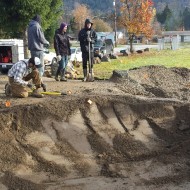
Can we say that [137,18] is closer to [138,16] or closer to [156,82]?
[138,16]

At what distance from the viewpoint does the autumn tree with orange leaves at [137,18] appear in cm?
3154

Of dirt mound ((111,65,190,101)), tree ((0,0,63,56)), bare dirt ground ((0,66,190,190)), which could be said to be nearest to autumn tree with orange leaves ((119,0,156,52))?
tree ((0,0,63,56))

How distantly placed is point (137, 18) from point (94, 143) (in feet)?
82.6

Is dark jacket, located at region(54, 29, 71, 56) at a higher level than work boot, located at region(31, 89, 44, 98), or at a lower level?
higher

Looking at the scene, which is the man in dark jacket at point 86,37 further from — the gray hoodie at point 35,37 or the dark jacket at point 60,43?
the gray hoodie at point 35,37

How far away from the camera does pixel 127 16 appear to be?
32531 millimetres

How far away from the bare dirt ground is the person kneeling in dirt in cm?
26

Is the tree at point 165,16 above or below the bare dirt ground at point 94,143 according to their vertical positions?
above

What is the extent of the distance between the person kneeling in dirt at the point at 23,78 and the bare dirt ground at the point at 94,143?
0.26 metres

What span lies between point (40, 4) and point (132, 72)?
7331 mm

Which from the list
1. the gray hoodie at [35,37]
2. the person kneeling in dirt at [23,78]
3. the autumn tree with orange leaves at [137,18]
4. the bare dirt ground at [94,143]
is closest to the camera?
the bare dirt ground at [94,143]

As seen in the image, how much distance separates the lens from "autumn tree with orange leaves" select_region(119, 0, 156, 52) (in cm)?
3154

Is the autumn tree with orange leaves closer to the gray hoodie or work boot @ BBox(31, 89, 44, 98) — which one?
the gray hoodie

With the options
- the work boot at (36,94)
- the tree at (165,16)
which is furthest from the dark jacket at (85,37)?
the tree at (165,16)
